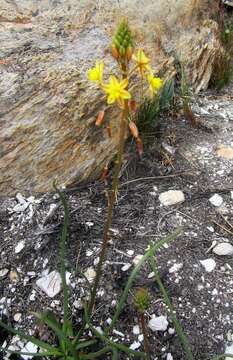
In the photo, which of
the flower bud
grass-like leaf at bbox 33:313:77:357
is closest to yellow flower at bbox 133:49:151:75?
the flower bud

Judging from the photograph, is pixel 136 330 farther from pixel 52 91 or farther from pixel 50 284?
pixel 52 91

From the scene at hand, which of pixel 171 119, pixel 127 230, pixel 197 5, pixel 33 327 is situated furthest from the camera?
pixel 197 5

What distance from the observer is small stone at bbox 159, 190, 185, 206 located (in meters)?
2.44

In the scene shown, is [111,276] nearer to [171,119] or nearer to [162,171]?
[162,171]

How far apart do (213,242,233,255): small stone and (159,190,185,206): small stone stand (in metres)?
0.33

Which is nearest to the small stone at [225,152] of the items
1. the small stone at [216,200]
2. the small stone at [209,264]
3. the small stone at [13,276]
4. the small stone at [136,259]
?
the small stone at [216,200]

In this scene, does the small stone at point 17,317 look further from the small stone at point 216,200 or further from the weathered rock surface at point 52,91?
the small stone at point 216,200

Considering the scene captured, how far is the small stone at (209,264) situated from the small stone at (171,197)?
38 cm

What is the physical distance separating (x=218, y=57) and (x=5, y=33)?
1.62 meters

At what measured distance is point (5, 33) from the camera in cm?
252

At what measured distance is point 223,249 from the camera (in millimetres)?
2223

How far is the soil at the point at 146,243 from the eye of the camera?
6.56ft

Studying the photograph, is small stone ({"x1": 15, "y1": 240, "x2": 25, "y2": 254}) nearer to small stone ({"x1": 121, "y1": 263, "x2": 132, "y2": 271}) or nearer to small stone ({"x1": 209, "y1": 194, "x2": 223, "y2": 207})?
small stone ({"x1": 121, "y1": 263, "x2": 132, "y2": 271})

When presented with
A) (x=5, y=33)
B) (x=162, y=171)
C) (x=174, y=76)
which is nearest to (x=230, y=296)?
(x=162, y=171)
